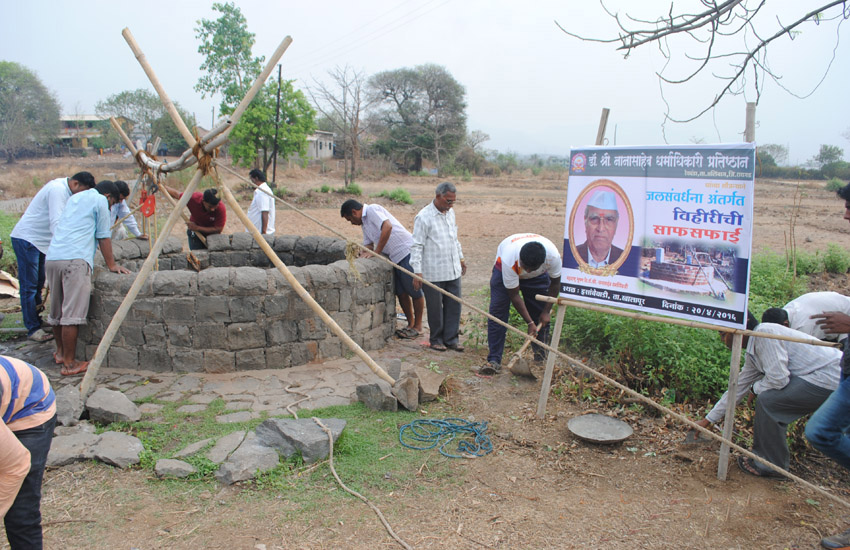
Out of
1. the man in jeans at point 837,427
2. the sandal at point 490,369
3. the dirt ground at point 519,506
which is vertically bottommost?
the dirt ground at point 519,506

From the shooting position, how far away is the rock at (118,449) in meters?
3.62

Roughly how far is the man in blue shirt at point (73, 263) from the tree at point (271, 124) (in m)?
17.6

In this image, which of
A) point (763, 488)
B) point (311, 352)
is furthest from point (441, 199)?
point (763, 488)

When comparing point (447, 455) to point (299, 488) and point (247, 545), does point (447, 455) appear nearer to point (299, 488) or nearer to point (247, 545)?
point (299, 488)

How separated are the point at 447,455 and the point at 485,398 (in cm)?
106

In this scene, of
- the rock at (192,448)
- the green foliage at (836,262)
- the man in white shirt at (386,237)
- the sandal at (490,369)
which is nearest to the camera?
the rock at (192,448)

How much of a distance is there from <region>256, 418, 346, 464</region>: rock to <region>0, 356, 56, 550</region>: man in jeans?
143cm

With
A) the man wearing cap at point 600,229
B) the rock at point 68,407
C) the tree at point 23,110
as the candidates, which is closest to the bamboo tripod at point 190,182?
the rock at point 68,407

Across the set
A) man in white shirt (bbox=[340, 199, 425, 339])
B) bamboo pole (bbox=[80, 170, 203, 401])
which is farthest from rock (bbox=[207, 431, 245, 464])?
man in white shirt (bbox=[340, 199, 425, 339])

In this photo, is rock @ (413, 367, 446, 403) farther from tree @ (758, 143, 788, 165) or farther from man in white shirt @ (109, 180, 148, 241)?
tree @ (758, 143, 788, 165)

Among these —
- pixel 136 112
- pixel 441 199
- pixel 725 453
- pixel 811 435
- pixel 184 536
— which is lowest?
pixel 184 536

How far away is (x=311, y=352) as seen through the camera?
5.46 m

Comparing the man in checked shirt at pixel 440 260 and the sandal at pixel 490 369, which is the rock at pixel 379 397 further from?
the man in checked shirt at pixel 440 260

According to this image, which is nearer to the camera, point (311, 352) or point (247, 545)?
point (247, 545)
